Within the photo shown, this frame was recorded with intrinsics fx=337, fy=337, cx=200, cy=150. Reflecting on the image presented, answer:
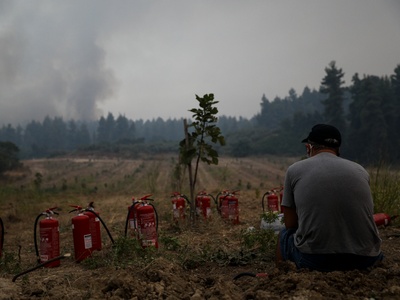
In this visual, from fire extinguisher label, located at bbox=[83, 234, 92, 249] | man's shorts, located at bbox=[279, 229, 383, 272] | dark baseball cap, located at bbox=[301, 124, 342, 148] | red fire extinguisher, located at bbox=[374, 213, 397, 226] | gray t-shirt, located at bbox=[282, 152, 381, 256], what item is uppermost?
dark baseball cap, located at bbox=[301, 124, 342, 148]

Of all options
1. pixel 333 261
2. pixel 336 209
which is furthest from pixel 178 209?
pixel 336 209

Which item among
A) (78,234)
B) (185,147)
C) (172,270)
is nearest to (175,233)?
(185,147)

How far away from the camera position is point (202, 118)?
692 centimetres

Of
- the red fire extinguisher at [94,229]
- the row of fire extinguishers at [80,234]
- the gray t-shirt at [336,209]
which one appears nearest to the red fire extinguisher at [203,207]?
the row of fire extinguishers at [80,234]

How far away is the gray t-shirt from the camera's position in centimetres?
273

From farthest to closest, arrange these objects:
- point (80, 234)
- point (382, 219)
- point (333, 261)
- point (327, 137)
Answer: point (382, 219), point (80, 234), point (327, 137), point (333, 261)

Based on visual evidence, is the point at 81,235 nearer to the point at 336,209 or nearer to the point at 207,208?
the point at 207,208

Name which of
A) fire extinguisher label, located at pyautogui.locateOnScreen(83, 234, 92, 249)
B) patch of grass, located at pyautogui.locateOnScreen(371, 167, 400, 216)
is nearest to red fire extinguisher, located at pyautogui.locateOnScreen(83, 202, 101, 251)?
fire extinguisher label, located at pyautogui.locateOnScreen(83, 234, 92, 249)

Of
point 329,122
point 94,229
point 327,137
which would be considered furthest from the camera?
point 329,122

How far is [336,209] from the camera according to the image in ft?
8.95

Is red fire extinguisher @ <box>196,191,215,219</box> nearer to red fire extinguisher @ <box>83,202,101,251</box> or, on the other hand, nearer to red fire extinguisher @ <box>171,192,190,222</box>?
red fire extinguisher @ <box>171,192,190,222</box>

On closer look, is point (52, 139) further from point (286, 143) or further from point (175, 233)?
point (175, 233)

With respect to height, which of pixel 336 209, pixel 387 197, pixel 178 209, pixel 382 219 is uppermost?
pixel 336 209

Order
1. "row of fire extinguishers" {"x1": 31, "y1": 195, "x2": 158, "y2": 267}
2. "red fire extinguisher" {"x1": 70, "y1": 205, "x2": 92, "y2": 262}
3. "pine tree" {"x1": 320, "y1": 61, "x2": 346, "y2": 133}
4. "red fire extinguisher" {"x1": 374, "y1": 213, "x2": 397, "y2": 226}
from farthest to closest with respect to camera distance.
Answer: "pine tree" {"x1": 320, "y1": 61, "x2": 346, "y2": 133}, "red fire extinguisher" {"x1": 374, "y1": 213, "x2": 397, "y2": 226}, "red fire extinguisher" {"x1": 70, "y1": 205, "x2": 92, "y2": 262}, "row of fire extinguishers" {"x1": 31, "y1": 195, "x2": 158, "y2": 267}
